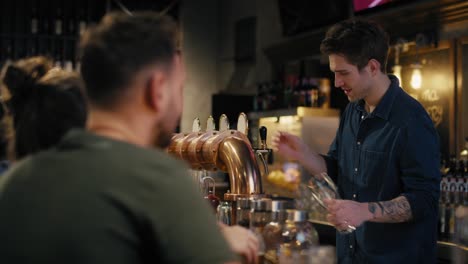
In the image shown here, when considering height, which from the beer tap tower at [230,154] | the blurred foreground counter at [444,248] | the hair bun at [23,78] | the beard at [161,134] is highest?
the hair bun at [23,78]

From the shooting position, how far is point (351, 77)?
227cm

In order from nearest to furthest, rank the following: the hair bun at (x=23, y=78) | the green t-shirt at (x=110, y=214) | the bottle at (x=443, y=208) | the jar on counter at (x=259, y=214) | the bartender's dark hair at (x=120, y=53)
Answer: the green t-shirt at (x=110, y=214), the bartender's dark hair at (x=120, y=53), the hair bun at (x=23, y=78), the jar on counter at (x=259, y=214), the bottle at (x=443, y=208)

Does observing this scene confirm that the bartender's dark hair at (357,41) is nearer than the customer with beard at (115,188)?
No

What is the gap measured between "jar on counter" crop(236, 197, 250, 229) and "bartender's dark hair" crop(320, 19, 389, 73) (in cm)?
84

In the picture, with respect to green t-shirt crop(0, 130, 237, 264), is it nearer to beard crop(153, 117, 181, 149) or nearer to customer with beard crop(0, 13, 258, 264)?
customer with beard crop(0, 13, 258, 264)

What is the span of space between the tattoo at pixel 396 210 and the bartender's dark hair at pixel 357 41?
51cm

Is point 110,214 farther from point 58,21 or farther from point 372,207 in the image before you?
point 58,21

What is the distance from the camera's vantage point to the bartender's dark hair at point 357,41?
2.25 meters

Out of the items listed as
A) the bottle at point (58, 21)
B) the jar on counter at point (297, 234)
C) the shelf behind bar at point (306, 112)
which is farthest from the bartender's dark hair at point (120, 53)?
the bottle at point (58, 21)

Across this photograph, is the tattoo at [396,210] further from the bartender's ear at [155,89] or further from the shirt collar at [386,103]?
the bartender's ear at [155,89]

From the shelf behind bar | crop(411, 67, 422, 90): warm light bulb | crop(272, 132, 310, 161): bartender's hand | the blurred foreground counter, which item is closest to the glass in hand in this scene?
the blurred foreground counter

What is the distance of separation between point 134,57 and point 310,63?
4853 mm

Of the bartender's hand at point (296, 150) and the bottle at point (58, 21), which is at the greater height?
the bottle at point (58, 21)

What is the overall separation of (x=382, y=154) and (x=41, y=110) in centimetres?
132
